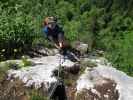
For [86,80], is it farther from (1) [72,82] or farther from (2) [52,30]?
(2) [52,30]

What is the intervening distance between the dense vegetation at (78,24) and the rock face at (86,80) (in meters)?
1.25

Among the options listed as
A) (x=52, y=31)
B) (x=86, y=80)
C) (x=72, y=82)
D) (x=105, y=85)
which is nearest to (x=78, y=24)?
(x=52, y=31)

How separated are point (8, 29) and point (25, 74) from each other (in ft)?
5.79

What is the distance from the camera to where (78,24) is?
23.4 meters

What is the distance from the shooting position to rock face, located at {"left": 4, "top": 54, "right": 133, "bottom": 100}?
868 centimetres

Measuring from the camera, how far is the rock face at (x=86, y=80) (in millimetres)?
8680

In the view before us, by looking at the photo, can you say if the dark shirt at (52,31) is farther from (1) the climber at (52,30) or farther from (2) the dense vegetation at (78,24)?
(2) the dense vegetation at (78,24)

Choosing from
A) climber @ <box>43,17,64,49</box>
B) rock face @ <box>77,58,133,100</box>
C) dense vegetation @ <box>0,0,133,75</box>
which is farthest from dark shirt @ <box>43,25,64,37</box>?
rock face @ <box>77,58,133,100</box>

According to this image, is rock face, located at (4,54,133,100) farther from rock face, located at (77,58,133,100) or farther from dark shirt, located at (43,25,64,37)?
dark shirt, located at (43,25,64,37)

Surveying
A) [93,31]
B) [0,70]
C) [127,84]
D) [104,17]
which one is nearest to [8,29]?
[0,70]

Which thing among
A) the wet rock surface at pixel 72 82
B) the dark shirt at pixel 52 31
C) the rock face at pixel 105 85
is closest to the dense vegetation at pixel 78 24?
the dark shirt at pixel 52 31

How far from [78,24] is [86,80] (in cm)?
1452

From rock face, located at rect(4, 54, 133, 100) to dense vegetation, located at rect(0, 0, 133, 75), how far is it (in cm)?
125

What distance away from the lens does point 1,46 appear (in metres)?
10.3
